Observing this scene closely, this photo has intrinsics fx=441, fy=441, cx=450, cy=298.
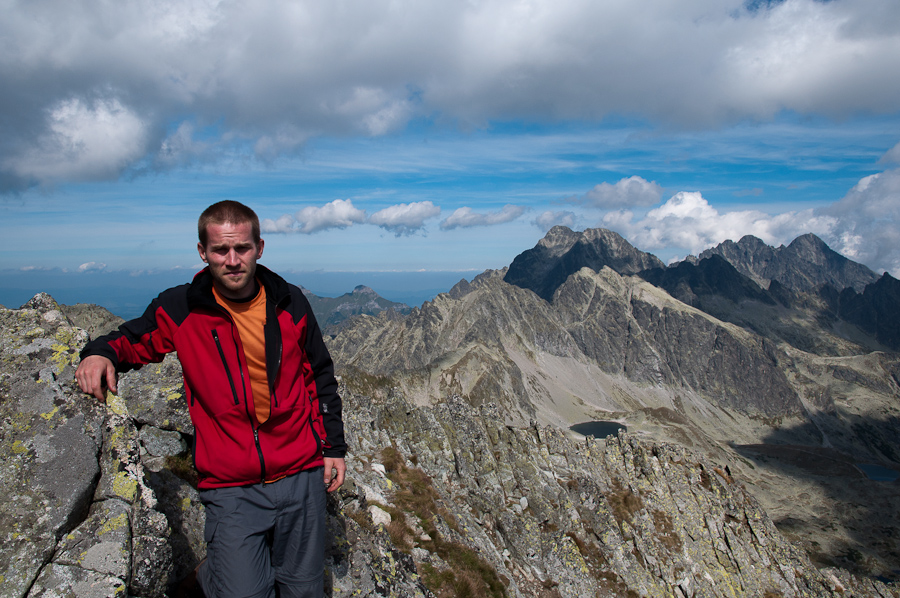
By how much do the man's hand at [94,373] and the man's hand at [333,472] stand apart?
3.31m

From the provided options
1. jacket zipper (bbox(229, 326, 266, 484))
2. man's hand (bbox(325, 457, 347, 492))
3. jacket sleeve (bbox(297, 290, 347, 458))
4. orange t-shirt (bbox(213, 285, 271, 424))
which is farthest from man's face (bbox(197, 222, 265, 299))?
man's hand (bbox(325, 457, 347, 492))

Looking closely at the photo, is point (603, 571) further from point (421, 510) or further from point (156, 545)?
point (156, 545)

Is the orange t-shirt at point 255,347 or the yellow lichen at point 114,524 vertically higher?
the orange t-shirt at point 255,347

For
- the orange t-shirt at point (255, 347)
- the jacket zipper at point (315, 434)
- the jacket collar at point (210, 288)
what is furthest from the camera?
the jacket zipper at point (315, 434)

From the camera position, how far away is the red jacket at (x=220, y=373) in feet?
20.2

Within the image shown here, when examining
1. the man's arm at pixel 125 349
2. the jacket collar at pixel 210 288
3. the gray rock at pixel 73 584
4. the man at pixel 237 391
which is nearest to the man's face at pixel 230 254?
the man at pixel 237 391

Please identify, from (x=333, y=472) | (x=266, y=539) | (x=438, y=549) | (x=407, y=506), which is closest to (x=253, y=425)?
(x=333, y=472)

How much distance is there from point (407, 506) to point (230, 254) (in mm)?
17076

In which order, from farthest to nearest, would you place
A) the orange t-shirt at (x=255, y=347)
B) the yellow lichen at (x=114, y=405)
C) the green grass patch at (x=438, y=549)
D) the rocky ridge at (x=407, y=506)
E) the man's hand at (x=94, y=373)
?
the green grass patch at (x=438, y=549)
the yellow lichen at (x=114, y=405)
the orange t-shirt at (x=255, y=347)
the man's hand at (x=94, y=373)
the rocky ridge at (x=407, y=506)

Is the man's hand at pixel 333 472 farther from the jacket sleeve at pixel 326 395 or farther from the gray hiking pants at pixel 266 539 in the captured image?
the gray hiking pants at pixel 266 539

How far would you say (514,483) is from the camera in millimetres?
34531

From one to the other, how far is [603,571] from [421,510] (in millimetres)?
18246

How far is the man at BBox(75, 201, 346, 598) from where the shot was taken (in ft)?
20.2

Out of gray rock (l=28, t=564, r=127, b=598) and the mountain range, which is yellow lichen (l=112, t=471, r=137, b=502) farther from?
gray rock (l=28, t=564, r=127, b=598)
